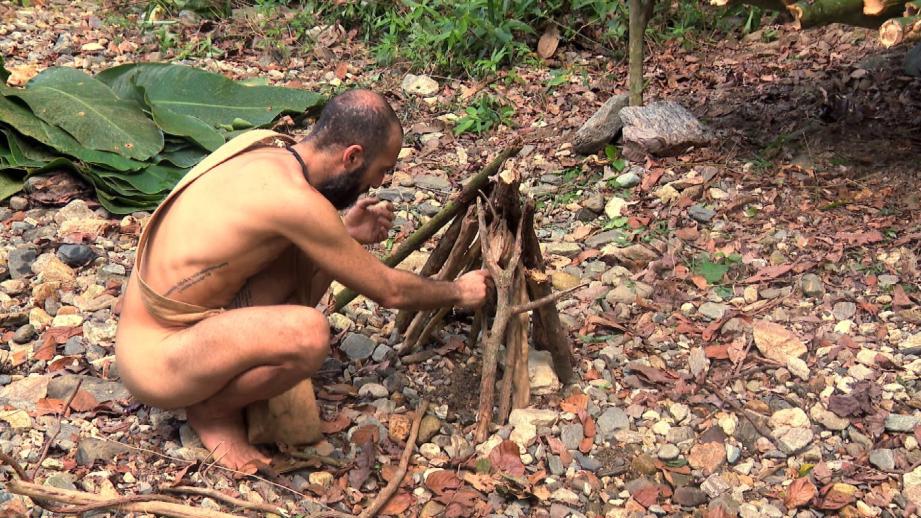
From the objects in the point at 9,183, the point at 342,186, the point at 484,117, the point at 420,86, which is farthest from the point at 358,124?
the point at 420,86

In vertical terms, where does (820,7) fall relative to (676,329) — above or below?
above

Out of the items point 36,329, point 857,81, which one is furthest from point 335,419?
point 857,81

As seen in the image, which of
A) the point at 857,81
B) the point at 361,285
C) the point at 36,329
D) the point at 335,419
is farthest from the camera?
the point at 857,81

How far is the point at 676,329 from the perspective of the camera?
4195mm

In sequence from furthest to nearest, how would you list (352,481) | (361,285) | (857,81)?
1. (857,81)
2. (352,481)
3. (361,285)

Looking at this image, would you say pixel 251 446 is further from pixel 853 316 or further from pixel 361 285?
pixel 853 316

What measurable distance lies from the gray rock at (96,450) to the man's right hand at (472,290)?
1269 mm

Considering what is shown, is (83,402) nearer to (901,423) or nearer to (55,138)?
(55,138)

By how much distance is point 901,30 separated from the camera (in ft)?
13.7

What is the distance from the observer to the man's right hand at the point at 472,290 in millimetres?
3355

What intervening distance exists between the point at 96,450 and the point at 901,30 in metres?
3.64

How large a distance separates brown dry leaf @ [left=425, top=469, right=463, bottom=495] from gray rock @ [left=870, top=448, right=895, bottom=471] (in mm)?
1464

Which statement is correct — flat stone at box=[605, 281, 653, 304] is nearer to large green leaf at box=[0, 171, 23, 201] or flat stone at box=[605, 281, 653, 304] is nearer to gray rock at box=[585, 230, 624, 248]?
gray rock at box=[585, 230, 624, 248]

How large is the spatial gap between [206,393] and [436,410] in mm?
950
